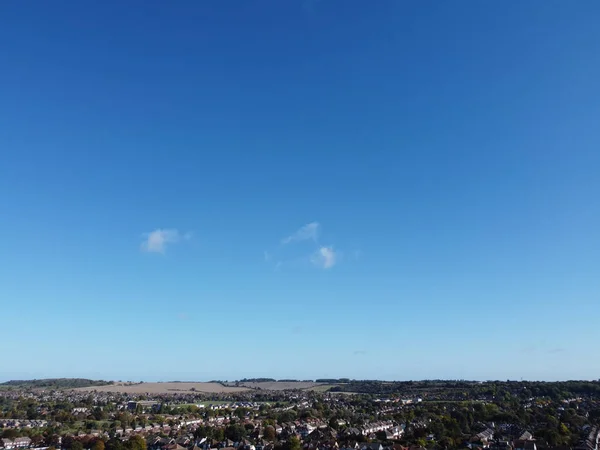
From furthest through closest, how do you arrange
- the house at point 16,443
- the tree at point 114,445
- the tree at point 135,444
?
the house at point 16,443 → the tree at point 135,444 → the tree at point 114,445

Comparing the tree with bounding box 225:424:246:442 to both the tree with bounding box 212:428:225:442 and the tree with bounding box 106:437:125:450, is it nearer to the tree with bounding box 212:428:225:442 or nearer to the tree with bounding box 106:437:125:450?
the tree with bounding box 212:428:225:442

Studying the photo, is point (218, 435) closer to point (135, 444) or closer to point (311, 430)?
point (135, 444)

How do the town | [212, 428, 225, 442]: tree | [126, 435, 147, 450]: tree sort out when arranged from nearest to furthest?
1. [126, 435, 147, 450]: tree
2. the town
3. [212, 428, 225, 442]: tree

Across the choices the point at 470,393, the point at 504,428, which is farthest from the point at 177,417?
the point at 470,393

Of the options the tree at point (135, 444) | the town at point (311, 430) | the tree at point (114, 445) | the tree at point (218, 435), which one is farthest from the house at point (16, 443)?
the tree at point (218, 435)

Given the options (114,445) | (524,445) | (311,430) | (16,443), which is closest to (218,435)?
(114,445)

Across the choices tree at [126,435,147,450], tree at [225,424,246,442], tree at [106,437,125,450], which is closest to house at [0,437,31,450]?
tree at [106,437,125,450]

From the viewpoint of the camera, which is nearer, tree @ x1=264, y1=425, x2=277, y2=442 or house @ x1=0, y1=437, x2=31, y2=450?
house @ x1=0, y1=437, x2=31, y2=450

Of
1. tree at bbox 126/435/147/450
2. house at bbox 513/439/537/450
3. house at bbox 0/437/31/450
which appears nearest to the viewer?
tree at bbox 126/435/147/450

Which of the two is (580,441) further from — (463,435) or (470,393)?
(470,393)

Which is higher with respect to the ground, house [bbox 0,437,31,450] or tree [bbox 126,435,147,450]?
tree [bbox 126,435,147,450]

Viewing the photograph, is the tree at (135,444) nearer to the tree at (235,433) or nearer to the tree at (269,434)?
the tree at (235,433)
